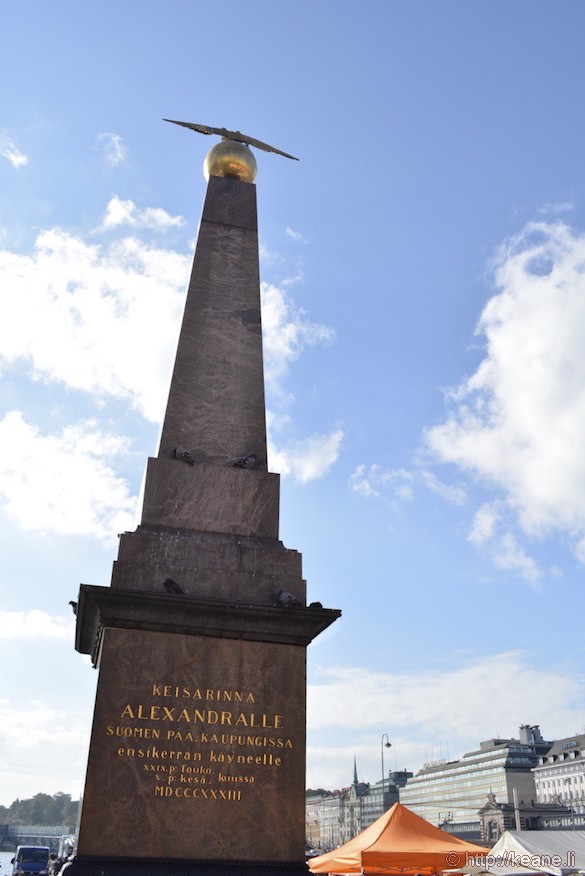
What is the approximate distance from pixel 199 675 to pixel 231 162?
25.7 ft

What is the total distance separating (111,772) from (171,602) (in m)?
1.65

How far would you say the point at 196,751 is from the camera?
7.77 m

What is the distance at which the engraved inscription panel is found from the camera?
7.43m

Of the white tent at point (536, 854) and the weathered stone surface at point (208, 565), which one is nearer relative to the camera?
the weathered stone surface at point (208, 565)

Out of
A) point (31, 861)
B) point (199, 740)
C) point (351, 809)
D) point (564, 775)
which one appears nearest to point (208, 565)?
point (199, 740)

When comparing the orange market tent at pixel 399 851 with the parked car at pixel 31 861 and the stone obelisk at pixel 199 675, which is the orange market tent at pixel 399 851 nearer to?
the stone obelisk at pixel 199 675

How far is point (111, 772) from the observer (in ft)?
24.6

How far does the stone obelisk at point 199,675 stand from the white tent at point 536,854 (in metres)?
9.12

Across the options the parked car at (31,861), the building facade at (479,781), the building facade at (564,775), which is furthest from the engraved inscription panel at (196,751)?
the building facade at (479,781)

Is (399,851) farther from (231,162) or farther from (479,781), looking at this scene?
(479,781)

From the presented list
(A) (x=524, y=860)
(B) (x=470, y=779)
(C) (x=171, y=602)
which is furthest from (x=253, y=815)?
(B) (x=470, y=779)

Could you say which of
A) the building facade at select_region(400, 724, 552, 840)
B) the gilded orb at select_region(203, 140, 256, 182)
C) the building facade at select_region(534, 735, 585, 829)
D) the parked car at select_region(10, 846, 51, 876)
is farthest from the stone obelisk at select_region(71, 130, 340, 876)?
the building facade at select_region(400, 724, 552, 840)

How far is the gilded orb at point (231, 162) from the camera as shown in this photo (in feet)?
40.3

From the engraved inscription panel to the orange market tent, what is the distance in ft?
12.5
